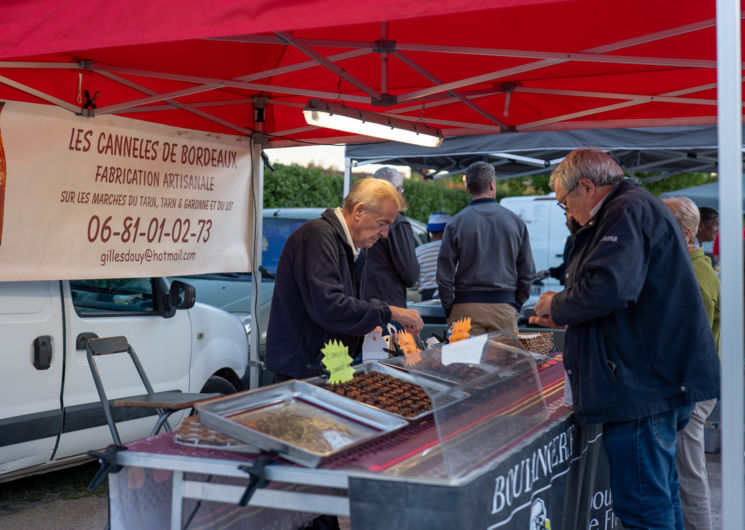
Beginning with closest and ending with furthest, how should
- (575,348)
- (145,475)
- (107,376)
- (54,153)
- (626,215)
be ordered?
(145,475)
(626,215)
(575,348)
(54,153)
(107,376)

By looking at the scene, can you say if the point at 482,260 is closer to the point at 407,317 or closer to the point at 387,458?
the point at 407,317

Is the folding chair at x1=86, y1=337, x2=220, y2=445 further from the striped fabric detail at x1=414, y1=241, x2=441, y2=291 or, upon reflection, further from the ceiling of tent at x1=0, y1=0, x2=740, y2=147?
the striped fabric detail at x1=414, y1=241, x2=441, y2=291

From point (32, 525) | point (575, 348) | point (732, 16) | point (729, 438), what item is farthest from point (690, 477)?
point (32, 525)

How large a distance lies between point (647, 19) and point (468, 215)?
6.99 feet

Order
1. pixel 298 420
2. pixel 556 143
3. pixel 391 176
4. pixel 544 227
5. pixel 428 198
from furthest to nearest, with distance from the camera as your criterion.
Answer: pixel 428 198
pixel 544 227
pixel 556 143
pixel 391 176
pixel 298 420

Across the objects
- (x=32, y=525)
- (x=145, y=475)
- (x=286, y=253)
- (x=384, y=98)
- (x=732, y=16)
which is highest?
(x=384, y=98)

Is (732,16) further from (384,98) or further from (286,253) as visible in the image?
(384,98)

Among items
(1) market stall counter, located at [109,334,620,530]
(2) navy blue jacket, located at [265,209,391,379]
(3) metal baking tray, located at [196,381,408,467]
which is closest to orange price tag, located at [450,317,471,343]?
(1) market stall counter, located at [109,334,620,530]

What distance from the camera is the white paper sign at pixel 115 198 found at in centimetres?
396

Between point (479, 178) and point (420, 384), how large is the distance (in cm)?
297

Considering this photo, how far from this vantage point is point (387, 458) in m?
2.20

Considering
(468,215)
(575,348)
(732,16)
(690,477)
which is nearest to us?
(732,16)

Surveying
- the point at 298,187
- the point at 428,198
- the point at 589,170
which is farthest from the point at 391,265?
the point at 428,198

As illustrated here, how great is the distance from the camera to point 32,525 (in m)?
4.19
